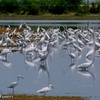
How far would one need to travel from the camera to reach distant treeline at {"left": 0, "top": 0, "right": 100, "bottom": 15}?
6119 cm

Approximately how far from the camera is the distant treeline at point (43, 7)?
61188 mm

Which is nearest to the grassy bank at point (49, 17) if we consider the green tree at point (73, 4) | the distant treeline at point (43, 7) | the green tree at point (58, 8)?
the green tree at point (58, 8)

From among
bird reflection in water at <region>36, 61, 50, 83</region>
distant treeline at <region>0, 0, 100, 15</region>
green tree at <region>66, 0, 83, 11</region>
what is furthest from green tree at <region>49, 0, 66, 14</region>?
bird reflection in water at <region>36, 61, 50, 83</region>

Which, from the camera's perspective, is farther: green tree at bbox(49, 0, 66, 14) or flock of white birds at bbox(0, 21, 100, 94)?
green tree at bbox(49, 0, 66, 14)

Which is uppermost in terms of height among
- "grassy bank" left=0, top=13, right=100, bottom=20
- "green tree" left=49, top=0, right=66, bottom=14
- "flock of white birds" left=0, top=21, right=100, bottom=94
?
"flock of white birds" left=0, top=21, right=100, bottom=94

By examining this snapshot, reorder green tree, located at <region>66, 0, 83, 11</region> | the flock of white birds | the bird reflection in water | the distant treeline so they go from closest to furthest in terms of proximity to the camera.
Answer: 1. the bird reflection in water
2. the flock of white birds
3. the distant treeline
4. green tree, located at <region>66, 0, 83, 11</region>

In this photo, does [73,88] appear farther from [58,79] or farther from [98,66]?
[98,66]

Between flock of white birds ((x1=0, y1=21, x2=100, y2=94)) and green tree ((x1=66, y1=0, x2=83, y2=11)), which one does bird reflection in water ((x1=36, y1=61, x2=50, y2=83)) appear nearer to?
flock of white birds ((x1=0, y1=21, x2=100, y2=94))

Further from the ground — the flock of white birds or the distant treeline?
the flock of white birds

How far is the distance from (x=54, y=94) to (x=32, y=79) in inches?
102

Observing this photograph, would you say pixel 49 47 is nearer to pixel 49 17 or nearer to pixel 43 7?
pixel 49 17

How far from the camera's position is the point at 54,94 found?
516 inches

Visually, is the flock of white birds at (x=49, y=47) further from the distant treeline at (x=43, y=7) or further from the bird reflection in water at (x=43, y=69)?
the distant treeline at (x=43, y=7)

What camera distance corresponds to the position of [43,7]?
2458 inches
